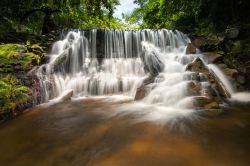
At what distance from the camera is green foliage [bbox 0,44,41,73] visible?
7237 millimetres

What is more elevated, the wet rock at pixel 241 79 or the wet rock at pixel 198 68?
the wet rock at pixel 198 68

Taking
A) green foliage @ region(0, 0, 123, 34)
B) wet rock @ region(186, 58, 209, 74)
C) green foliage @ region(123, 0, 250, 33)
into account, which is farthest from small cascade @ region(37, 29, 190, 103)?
green foliage @ region(123, 0, 250, 33)

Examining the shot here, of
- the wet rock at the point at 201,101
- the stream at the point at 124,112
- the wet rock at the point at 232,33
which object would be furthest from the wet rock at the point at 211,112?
the wet rock at the point at 232,33

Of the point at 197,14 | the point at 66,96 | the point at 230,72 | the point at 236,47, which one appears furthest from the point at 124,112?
the point at 197,14

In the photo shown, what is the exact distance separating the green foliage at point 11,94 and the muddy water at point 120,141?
553 mm

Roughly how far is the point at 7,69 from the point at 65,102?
2.11m

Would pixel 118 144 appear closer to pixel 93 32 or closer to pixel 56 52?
pixel 56 52

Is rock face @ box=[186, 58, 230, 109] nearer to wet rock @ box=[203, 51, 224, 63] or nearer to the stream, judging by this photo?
the stream

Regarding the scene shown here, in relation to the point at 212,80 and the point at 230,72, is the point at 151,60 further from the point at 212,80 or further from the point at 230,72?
the point at 212,80

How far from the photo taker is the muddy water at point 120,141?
345cm

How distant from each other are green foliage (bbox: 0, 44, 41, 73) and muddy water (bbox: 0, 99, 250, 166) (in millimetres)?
2292

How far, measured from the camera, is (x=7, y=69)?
7.02 m

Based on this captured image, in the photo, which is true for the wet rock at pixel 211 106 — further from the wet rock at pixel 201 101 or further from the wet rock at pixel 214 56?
the wet rock at pixel 214 56

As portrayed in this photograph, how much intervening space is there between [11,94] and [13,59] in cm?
191
